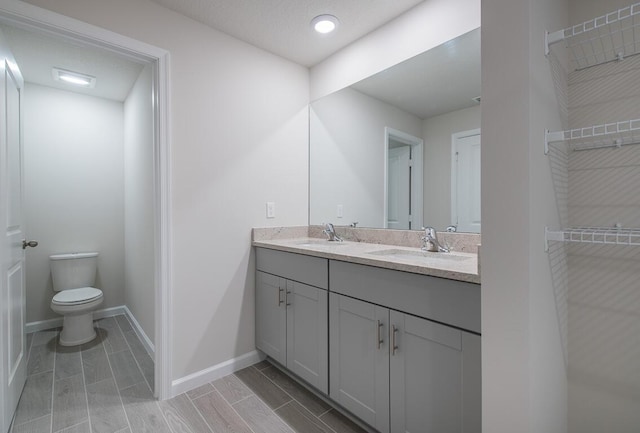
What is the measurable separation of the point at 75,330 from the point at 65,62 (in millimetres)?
2183

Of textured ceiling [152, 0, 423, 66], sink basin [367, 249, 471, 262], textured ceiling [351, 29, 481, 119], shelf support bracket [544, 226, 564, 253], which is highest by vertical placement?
textured ceiling [152, 0, 423, 66]

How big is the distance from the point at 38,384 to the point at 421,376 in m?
2.38

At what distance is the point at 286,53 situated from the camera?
232 cm

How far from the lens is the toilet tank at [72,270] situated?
285cm

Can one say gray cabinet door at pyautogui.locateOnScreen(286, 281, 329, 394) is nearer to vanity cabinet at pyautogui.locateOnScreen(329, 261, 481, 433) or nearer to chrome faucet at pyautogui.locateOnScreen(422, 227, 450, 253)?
vanity cabinet at pyautogui.locateOnScreen(329, 261, 481, 433)

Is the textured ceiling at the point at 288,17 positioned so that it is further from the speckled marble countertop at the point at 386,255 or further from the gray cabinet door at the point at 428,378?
the gray cabinet door at the point at 428,378

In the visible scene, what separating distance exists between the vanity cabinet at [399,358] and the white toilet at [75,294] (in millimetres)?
2241

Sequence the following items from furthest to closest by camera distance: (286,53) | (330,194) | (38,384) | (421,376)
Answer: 1. (330,194)
2. (286,53)
3. (38,384)
4. (421,376)

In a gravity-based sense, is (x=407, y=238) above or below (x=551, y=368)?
above

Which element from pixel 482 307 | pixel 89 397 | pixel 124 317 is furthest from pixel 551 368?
pixel 124 317

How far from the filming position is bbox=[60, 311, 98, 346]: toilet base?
8.32 feet

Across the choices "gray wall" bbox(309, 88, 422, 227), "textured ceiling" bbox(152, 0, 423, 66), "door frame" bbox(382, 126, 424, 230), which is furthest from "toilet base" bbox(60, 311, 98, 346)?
"door frame" bbox(382, 126, 424, 230)

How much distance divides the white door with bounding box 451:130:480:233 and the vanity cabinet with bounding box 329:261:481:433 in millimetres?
652

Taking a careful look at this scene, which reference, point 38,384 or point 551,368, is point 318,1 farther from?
point 38,384
